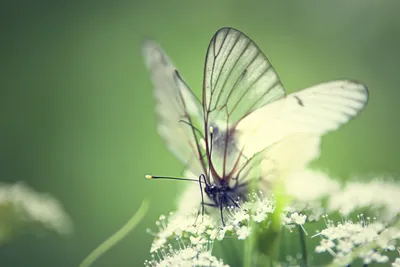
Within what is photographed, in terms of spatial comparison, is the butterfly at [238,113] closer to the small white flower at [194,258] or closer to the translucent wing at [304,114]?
the translucent wing at [304,114]

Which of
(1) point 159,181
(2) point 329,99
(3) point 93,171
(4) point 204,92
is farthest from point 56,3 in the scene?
(2) point 329,99

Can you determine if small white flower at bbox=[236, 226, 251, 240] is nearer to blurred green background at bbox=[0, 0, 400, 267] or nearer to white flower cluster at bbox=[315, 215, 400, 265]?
white flower cluster at bbox=[315, 215, 400, 265]

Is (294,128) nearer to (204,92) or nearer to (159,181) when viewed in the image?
(204,92)

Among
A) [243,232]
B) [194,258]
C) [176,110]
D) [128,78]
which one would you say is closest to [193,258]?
[194,258]

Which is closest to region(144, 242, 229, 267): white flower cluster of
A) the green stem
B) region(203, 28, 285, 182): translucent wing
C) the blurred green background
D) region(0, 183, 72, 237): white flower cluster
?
the green stem

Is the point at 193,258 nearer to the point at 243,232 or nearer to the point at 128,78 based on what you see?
the point at 243,232
